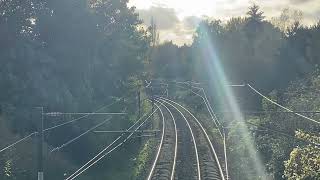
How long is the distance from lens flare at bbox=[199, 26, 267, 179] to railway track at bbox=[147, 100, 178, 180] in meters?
4.47

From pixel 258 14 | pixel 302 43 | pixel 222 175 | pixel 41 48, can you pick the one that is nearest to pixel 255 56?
pixel 302 43

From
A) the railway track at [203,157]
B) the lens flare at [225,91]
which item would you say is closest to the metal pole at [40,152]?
the railway track at [203,157]

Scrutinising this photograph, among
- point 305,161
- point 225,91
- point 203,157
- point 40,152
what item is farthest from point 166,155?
point 225,91

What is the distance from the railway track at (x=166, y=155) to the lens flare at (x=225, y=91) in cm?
447

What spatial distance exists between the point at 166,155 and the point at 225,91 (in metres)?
32.7

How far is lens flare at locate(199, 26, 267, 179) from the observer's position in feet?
86.4

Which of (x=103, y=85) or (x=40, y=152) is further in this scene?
(x=103, y=85)

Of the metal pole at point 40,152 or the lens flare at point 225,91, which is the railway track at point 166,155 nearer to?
the lens flare at point 225,91

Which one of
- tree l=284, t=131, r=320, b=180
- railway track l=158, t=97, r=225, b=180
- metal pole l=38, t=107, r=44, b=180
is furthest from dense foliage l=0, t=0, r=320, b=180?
railway track l=158, t=97, r=225, b=180

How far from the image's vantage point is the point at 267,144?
28281 millimetres

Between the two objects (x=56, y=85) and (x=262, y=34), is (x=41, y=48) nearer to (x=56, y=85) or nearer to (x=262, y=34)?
(x=56, y=85)

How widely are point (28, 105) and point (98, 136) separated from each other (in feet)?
18.4

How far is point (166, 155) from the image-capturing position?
31.0m

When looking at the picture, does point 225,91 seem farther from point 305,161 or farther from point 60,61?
point 305,161
